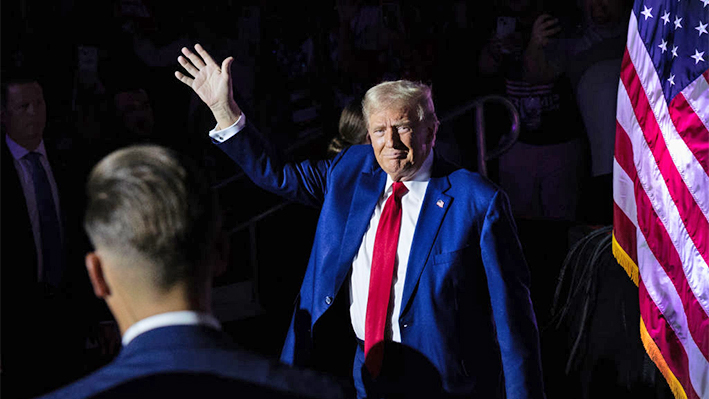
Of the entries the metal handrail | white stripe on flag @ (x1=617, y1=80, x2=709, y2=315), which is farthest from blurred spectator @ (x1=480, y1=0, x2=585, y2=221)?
white stripe on flag @ (x1=617, y1=80, x2=709, y2=315)

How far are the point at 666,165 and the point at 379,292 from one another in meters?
1.40

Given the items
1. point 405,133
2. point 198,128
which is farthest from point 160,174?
point 198,128

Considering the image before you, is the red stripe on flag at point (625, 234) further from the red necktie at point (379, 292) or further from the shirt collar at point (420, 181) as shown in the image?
the red necktie at point (379, 292)

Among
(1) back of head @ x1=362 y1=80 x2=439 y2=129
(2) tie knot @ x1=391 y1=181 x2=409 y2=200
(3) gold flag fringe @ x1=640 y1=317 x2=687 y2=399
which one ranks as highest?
(1) back of head @ x1=362 y1=80 x2=439 y2=129

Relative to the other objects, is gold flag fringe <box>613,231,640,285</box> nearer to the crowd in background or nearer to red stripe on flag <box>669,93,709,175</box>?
red stripe on flag <box>669,93,709,175</box>

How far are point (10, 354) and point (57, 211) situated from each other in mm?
668

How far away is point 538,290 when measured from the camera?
427cm

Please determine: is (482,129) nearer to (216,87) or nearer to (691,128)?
(691,128)

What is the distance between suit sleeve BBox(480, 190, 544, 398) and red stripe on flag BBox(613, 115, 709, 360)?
88 cm

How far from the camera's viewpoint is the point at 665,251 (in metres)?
3.27

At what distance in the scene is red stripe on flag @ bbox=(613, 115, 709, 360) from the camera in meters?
3.08

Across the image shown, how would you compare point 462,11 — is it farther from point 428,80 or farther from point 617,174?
point 617,174

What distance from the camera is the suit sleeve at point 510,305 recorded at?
8.25ft

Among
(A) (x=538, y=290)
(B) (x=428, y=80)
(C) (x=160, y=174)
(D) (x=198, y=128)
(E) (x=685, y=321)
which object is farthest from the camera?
(D) (x=198, y=128)
